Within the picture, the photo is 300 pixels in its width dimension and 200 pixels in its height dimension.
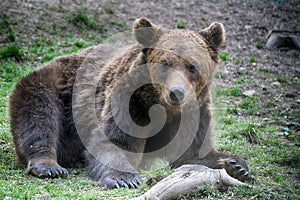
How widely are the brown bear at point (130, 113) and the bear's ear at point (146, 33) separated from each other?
1 cm

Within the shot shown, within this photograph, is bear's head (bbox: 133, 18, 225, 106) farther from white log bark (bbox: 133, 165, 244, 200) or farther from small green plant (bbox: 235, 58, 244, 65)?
small green plant (bbox: 235, 58, 244, 65)

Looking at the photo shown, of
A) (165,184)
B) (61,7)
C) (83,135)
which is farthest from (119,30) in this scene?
(165,184)

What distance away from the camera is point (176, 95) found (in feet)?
17.6

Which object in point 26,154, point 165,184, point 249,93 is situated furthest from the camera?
point 249,93

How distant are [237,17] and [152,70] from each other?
9.11 metres

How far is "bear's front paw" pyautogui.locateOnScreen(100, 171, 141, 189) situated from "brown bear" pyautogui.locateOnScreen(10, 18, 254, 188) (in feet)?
0.04

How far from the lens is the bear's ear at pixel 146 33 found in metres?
6.15

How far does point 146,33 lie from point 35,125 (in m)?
1.80

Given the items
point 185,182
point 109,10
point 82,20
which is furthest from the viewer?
point 109,10

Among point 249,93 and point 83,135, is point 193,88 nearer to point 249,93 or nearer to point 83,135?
point 83,135

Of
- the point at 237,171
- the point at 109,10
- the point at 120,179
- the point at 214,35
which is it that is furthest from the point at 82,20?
the point at 237,171

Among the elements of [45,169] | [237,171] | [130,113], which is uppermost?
[130,113]

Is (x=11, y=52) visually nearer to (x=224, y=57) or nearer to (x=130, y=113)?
(x=224, y=57)

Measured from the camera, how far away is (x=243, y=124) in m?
8.47
